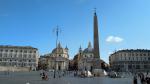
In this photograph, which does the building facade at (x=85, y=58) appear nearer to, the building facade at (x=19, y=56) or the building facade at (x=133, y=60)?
the building facade at (x=133, y=60)

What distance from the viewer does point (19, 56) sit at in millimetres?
127625

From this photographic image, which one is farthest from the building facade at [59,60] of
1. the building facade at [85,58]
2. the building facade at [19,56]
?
the building facade at [19,56]

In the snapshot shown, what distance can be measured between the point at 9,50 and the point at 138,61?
64582 millimetres

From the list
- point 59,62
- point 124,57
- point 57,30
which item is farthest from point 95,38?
point 59,62

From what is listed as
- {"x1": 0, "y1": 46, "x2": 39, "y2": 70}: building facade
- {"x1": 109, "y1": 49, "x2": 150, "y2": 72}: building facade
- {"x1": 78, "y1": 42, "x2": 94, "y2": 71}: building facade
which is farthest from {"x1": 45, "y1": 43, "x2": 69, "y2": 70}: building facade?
{"x1": 109, "y1": 49, "x2": 150, "y2": 72}: building facade

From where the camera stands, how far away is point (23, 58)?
420 ft

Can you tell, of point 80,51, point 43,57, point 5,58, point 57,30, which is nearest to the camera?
point 57,30

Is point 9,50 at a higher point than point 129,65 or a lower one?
higher

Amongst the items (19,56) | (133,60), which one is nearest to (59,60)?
(19,56)

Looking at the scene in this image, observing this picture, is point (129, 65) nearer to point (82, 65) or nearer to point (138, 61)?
point (138, 61)

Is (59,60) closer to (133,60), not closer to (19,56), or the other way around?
(19,56)

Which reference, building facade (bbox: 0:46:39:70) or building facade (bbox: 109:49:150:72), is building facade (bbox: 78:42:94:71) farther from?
building facade (bbox: 0:46:39:70)

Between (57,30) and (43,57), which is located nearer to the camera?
(57,30)

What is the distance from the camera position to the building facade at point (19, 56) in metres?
125
